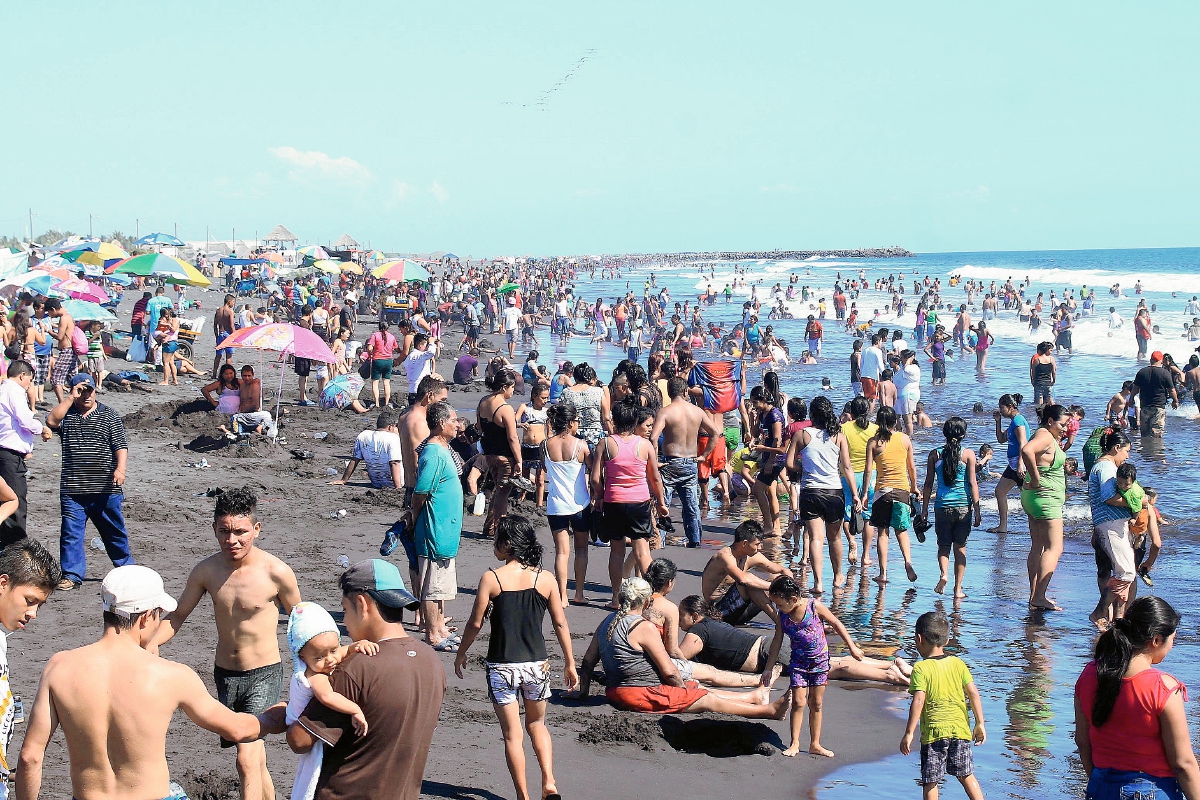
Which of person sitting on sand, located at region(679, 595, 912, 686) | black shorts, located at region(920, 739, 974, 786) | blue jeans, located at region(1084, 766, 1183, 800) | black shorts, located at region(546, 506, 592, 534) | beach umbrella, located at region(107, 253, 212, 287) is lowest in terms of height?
person sitting on sand, located at region(679, 595, 912, 686)

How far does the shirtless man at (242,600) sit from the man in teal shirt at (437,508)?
2.10m

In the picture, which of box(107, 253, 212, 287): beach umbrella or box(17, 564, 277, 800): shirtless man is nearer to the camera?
box(17, 564, 277, 800): shirtless man

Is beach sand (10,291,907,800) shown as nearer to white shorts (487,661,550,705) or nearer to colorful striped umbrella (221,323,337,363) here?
white shorts (487,661,550,705)

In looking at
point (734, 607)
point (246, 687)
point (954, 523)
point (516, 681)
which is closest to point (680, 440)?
point (734, 607)

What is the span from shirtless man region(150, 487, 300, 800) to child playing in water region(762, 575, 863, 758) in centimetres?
272

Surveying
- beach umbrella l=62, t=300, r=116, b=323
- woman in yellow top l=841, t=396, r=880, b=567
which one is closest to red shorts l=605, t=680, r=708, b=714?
woman in yellow top l=841, t=396, r=880, b=567

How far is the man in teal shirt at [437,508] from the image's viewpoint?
689 cm

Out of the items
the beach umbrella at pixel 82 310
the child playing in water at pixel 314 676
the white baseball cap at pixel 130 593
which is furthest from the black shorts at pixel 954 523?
the beach umbrella at pixel 82 310

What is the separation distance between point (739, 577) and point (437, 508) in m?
2.09

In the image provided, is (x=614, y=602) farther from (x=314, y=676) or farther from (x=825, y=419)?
(x=314, y=676)

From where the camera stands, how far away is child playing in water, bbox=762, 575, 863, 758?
617 centimetres

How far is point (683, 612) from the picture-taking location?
755cm

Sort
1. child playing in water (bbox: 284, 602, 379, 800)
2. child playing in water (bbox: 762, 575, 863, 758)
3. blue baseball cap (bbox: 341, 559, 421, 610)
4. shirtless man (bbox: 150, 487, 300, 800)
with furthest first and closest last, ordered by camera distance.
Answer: child playing in water (bbox: 762, 575, 863, 758), shirtless man (bbox: 150, 487, 300, 800), blue baseball cap (bbox: 341, 559, 421, 610), child playing in water (bbox: 284, 602, 379, 800)

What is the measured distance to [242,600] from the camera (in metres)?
4.72
